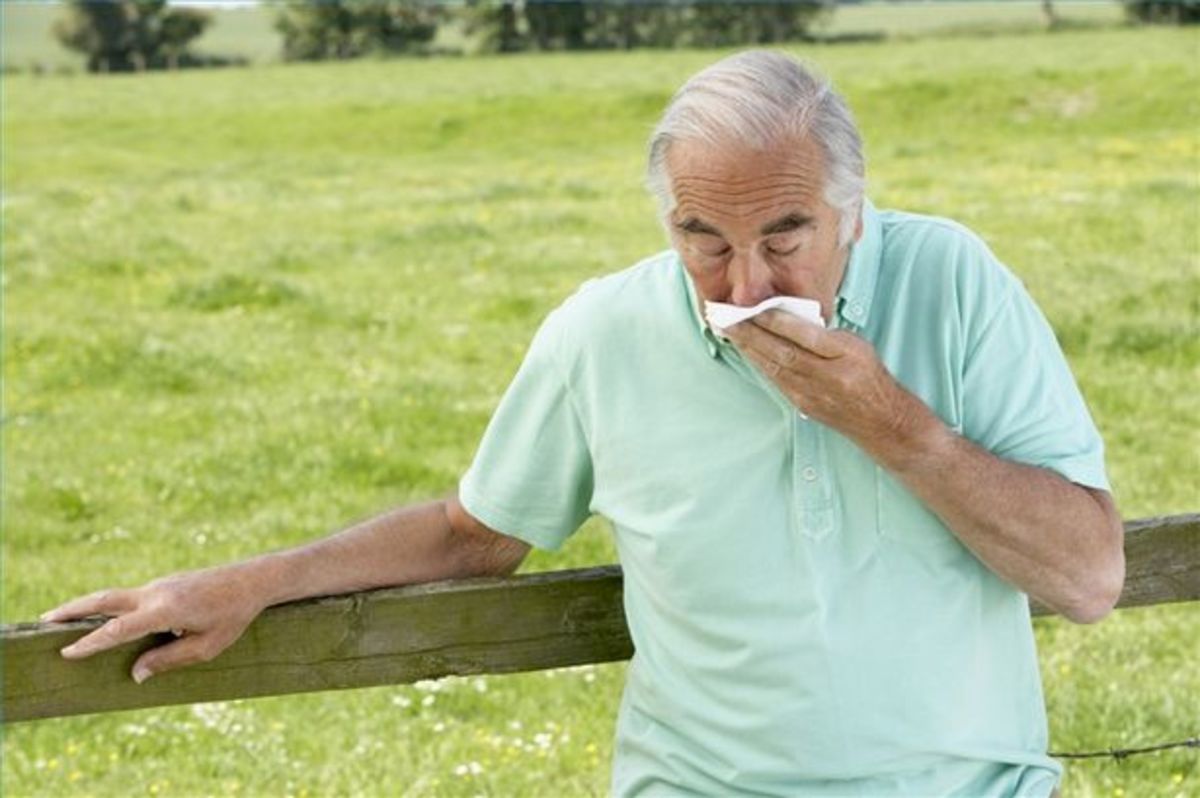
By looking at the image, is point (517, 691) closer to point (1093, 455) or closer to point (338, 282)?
point (1093, 455)

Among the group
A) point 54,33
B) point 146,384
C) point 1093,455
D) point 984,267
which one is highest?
point 984,267

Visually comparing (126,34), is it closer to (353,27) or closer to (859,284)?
(353,27)

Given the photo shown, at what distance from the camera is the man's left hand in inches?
106

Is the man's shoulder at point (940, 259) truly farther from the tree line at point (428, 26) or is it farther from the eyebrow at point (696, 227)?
the tree line at point (428, 26)

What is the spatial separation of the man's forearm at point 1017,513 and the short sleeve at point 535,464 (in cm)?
54

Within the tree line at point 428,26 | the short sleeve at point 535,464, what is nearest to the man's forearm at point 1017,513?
the short sleeve at point 535,464

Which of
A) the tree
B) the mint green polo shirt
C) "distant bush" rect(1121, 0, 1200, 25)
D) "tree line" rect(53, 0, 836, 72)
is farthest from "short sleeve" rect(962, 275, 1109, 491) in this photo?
the tree

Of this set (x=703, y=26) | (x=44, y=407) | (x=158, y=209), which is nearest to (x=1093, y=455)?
(x=44, y=407)

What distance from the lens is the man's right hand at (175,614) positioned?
2.98 m

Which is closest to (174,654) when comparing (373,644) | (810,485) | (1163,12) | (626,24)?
(373,644)

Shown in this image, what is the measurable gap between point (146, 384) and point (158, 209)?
8.43 metres

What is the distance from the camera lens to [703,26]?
3594 centimetres

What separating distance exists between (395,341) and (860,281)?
9.43 metres

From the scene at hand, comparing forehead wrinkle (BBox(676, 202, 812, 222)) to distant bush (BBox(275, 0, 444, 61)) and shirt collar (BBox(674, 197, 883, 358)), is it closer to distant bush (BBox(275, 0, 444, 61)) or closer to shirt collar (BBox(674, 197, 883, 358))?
shirt collar (BBox(674, 197, 883, 358))
